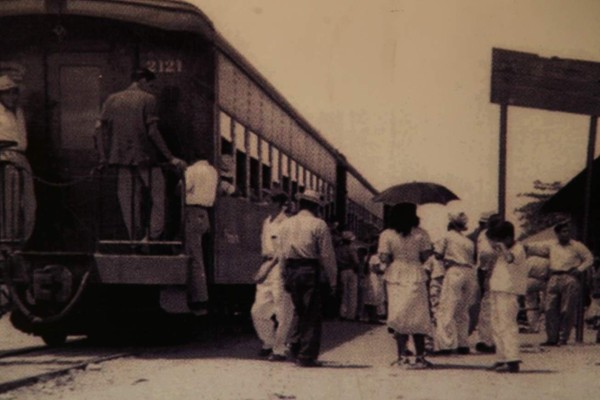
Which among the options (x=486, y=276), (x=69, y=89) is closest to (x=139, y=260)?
(x=69, y=89)

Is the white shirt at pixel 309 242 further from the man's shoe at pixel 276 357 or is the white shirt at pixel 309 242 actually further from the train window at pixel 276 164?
the train window at pixel 276 164

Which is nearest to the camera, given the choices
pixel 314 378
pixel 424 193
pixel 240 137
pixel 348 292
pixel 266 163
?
pixel 314 378

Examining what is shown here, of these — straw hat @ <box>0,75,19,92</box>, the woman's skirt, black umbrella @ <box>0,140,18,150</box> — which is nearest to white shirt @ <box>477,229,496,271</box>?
the woman's skirt

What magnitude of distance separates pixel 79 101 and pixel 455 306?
451cm

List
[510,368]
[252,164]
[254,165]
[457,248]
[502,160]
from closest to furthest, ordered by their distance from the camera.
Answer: [510,368], [457,248], [502,160], [252,164], [254,165]

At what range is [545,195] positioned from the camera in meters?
55.3

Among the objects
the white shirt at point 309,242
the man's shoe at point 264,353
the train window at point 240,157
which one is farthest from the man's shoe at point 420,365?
the train window at point 240,157

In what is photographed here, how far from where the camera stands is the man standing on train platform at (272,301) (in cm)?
1112

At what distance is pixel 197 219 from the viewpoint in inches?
444

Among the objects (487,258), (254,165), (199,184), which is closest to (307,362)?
(487,258)

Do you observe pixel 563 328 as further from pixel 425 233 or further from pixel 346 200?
pixel 346 200

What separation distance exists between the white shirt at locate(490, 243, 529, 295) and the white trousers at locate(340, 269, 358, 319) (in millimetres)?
10228

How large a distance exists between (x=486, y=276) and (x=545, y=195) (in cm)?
4568

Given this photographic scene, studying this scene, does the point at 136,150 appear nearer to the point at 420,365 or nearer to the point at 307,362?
the point at 307,362
